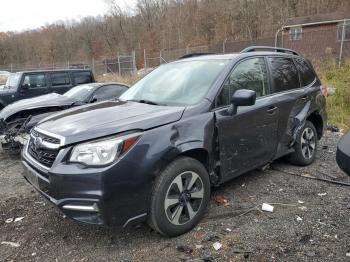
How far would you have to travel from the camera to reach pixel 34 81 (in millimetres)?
11352

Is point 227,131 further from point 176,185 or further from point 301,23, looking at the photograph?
point 301,23

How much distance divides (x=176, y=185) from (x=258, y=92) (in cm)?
180

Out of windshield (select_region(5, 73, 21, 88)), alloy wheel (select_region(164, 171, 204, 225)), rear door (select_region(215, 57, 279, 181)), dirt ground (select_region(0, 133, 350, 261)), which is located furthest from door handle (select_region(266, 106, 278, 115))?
windshield (select_region(5, 73, 21, 88))

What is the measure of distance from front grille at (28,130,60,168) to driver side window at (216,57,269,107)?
1.76 meters

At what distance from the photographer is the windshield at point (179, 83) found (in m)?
3.89

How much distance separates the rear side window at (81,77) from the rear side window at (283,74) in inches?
336

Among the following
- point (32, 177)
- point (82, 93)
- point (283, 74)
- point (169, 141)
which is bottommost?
point (32, 177)

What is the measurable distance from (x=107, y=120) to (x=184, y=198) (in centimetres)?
108

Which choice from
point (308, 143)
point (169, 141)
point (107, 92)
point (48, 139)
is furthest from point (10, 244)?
point (107, 92)

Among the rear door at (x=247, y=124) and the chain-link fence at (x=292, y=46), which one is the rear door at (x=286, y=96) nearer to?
the rear door at (x=247, y=124)

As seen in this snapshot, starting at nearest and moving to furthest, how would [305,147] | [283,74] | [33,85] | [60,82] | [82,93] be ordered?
[283,74] → [305,147] → [82,93] → [33,85] → [60,82]

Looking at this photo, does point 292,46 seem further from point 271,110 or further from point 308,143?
point 271,110

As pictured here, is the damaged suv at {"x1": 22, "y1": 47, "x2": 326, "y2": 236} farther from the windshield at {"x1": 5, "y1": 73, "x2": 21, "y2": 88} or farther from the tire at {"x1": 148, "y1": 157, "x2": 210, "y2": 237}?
the windshield at {"x1": 5, "y1": 73, "x2": 21, "y2": 88}

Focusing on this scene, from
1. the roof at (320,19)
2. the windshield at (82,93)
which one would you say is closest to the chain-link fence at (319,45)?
the roof at (320,19)
